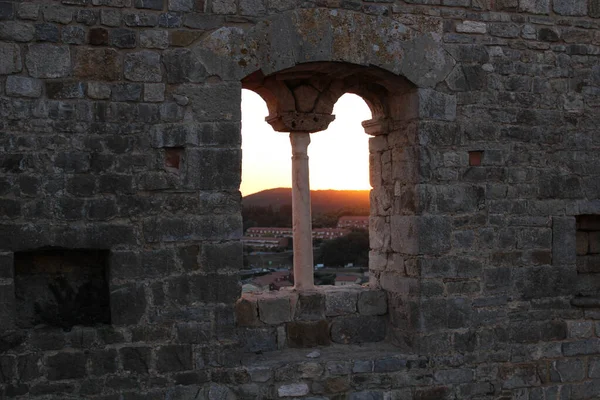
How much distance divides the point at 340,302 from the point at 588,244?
2222mm

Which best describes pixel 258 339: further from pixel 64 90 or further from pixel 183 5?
pixel 183 5

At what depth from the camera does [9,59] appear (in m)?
4.39

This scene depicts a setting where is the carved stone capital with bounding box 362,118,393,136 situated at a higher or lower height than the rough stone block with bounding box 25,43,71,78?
lower

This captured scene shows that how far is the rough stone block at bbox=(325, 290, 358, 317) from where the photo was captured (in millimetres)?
5441

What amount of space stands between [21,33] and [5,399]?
2269mm

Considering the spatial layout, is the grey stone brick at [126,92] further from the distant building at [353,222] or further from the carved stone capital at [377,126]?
the distant building at [353,222]

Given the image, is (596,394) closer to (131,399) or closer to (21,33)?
(131,399)

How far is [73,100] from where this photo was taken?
14.8 feet

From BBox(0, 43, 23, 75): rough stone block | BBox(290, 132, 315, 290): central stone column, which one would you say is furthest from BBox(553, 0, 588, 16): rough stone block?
BBox(0, 43, 23, 75): rough stone block

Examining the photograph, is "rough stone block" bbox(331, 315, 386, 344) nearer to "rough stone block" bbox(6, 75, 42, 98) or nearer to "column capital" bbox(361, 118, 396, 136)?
"column capital" bbox(361, 118, 396, 136)

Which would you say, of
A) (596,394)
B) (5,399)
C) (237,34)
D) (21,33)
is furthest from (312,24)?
(596,394)

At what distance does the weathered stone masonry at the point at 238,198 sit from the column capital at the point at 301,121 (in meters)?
0.03

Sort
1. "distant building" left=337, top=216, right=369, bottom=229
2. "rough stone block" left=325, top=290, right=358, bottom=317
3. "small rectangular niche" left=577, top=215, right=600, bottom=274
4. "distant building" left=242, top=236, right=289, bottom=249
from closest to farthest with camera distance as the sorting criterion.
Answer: "rough stone block" left=325, top=290, right=358, bottom=317 < "small rectangular niche" left=577, top=215, right=600, bottom=274 < "distant building" left=242, top=236, right=289, bottom=249 < "distant building" left=337, top=216, right=369, bottom=229

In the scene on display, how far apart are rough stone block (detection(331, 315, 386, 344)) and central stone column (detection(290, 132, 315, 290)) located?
19.2 inches
